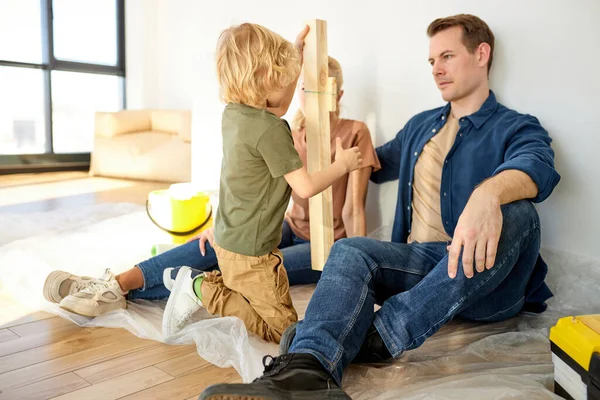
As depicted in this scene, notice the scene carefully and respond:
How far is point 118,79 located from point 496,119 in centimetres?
414

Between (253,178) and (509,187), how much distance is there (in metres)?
0.61

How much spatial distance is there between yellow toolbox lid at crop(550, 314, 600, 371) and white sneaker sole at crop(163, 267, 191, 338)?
0.94 m

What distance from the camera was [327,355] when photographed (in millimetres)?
1179

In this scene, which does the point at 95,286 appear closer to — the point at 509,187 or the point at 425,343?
the point at 425,343

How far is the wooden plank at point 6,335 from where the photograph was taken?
5.16ft

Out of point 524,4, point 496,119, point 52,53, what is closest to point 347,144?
point 496,119

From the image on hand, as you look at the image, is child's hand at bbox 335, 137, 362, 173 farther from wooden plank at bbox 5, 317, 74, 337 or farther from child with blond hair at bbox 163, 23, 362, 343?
wooden plank at bbox 5, 317, 74, 337

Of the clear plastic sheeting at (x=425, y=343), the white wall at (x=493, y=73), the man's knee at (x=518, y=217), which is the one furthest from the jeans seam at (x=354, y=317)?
the white wall at (x=493, y=73)

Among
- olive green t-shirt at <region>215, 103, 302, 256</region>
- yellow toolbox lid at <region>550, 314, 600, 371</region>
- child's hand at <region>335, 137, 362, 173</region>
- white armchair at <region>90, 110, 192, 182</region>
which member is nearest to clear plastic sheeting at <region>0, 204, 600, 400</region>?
yellow toolbox lid at <region>550, 314, 600, 371</region>

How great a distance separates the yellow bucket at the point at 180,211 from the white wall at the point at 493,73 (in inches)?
22.7

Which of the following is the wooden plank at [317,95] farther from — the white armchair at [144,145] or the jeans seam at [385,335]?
the white armchair at [144,145]

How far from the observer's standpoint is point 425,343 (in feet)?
4.98

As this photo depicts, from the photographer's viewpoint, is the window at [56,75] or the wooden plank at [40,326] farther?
the window at [56,75]

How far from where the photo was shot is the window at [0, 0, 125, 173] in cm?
468
